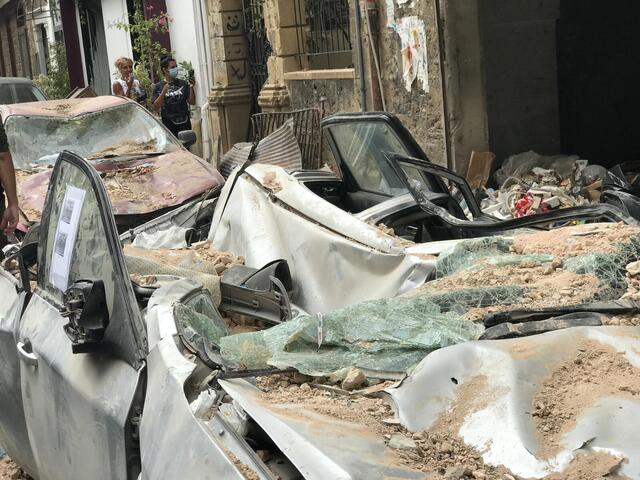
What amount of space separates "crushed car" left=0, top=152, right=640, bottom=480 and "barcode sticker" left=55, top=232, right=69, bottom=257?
13 millimetres

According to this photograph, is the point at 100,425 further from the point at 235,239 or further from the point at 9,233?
the point at 9,233

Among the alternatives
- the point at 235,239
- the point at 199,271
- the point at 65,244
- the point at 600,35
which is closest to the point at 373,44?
the point at 600,35

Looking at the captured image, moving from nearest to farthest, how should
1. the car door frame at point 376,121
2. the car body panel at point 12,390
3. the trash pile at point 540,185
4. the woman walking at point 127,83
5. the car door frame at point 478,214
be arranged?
the car body panel at point 12,390 < the car door frame at point 478,214 < the car door frame at point 376,121 < the trash pile at point 540,185 < the woman walking at point 127,83

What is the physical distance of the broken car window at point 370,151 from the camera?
5.48m

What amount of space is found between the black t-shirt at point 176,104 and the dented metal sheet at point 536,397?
1143 centimetres

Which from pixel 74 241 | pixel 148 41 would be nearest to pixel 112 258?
pixel 74 241

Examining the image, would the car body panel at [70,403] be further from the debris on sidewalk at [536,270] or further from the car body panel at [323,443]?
the debris on sidewalk at [536,270]

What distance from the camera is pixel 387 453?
7.61 ft

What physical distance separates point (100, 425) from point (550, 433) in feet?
4.67

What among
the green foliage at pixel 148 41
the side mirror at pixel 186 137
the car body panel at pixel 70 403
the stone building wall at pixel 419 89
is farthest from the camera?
the green foliage at pixel 148 41

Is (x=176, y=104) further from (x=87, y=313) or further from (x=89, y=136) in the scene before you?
(x=87, y=313)

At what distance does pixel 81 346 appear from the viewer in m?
3.21

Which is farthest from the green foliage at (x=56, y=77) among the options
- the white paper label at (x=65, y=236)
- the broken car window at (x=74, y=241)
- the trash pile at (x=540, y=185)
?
the white paper label at (x=65, y=236)

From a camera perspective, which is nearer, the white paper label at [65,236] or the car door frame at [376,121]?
the white paper label at [65,236]
